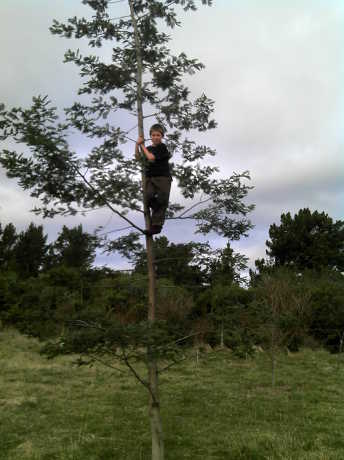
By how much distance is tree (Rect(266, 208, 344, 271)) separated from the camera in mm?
33438

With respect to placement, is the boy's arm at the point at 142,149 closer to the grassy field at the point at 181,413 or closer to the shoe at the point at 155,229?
the shoe at the point at 155,229

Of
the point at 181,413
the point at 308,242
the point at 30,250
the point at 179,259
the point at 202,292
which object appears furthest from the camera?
the point at 30,250

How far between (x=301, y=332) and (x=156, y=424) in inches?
598

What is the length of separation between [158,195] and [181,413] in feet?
19.2

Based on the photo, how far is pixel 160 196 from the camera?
4762 mm

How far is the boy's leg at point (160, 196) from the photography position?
4754 mm

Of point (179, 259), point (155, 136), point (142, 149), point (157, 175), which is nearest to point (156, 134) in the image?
point (155, 136)

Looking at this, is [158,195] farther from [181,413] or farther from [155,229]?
[181,413]

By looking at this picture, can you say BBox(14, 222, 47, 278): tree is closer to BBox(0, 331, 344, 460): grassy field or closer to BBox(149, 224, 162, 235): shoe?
BBox(0, 331, 344, 460): grassy field

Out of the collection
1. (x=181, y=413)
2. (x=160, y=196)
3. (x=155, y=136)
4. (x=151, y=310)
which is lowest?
(x=181, y=413)

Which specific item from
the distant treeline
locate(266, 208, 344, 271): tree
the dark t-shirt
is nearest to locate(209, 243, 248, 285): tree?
the distant treeline

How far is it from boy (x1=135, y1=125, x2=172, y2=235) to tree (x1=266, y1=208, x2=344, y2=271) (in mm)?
30066

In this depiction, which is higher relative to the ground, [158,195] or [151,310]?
[158,195]

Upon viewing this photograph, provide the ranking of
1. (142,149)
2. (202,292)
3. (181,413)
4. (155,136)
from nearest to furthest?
(142,149) < (155,136) < (181,413) < (202,292)
